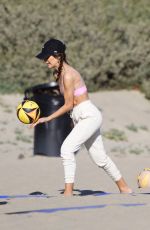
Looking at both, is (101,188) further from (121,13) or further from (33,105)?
(121,13)

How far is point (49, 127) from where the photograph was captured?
14.1 m

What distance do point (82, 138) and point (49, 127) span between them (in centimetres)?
523

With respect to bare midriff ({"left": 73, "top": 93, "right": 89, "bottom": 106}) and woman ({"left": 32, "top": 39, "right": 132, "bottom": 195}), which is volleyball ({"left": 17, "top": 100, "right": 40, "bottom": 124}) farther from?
bare midriff ({"left": 73, "top": 93, "right": 89, "bottom": 106})

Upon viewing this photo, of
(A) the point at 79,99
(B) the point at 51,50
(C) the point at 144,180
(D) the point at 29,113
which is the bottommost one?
(C) the point at 144,180

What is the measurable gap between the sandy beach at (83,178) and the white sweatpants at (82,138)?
35 centimetres

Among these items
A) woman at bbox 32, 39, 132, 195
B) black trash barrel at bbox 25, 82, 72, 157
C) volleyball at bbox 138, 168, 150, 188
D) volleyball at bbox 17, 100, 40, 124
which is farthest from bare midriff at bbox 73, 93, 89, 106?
black trash barrel at bbox 25, 82, 72, 157

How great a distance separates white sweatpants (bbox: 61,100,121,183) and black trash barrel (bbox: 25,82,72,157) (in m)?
4.83

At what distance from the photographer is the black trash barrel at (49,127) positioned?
1391cm

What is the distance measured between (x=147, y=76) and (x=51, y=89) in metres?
7.26

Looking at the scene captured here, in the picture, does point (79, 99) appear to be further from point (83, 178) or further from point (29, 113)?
point (83, 178)

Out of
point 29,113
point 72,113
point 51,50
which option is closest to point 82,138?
point 72,113

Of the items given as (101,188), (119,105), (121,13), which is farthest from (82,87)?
(121,13)

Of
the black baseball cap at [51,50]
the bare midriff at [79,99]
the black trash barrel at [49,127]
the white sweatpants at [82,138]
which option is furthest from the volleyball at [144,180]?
the black trash barrel at [49,127]

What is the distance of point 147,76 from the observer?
21172mm
